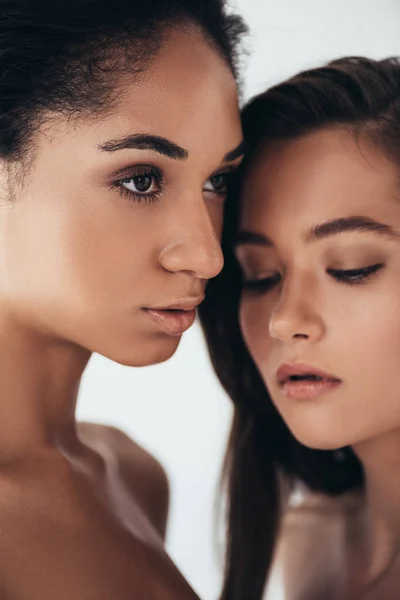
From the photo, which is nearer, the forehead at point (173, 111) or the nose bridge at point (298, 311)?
the forehead at point (173, 111)

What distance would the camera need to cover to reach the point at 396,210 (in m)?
1.21

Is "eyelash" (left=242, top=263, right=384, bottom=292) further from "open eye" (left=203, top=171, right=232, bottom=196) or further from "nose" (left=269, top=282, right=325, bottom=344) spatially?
"open eye" (left=203, top=171, right=232, bottom=196)

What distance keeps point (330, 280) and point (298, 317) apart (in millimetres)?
73

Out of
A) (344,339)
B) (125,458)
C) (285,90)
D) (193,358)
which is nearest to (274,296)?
(344,339)

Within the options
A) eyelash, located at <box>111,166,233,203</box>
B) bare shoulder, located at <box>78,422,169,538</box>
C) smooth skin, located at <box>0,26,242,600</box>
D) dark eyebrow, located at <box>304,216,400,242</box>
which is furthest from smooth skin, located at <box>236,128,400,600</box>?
bare shoulder, located at <box>78,422,169,538</box>

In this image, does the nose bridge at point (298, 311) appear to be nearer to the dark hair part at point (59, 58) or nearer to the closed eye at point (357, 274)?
the closed eye at point (357, 274)

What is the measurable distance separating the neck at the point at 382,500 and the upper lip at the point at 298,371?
205 mm

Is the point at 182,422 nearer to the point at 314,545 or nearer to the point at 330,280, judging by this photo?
the point at 314,545

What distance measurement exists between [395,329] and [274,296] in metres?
0.21

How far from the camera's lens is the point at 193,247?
112cm

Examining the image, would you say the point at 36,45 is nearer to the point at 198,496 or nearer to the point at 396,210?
the point at 396,210

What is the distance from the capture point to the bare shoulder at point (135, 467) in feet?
4.81

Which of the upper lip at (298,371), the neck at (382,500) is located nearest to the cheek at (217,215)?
the upper lip at (298,371)

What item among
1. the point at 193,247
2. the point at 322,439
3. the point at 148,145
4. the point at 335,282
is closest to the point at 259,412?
the point at 322,439
